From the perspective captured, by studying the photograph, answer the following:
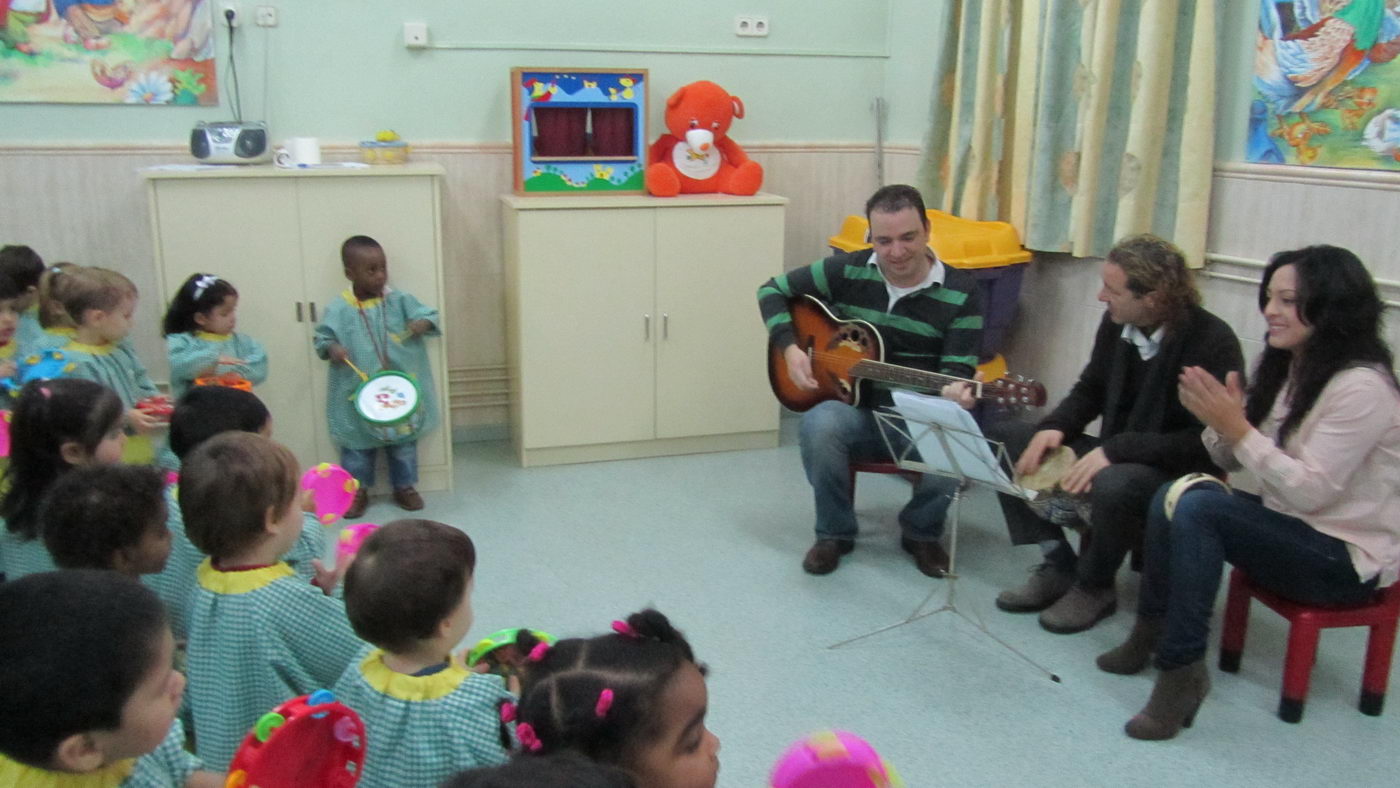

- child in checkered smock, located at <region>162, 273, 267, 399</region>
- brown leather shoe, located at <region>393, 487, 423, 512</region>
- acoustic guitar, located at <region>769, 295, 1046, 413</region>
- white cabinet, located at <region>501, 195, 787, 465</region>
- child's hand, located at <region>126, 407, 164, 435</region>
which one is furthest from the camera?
white cabinet, located at <region>501, 195, 787, 465</region>

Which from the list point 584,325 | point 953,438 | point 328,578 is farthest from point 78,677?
point 584,325

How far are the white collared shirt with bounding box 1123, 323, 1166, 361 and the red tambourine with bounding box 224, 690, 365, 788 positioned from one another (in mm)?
2234

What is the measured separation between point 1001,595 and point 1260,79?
1585mm

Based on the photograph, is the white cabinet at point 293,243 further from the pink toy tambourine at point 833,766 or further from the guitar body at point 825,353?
the pink toy tambourine at point 833,766

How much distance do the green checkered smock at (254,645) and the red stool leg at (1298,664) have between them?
6.36 feet

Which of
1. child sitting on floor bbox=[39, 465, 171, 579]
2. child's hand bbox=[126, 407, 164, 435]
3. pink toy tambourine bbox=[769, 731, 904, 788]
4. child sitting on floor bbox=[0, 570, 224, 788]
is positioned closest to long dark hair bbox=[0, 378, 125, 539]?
child sitting on floor bbox=[39, 465, 171, 579]

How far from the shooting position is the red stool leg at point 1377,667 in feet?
8.07

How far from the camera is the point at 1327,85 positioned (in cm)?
292

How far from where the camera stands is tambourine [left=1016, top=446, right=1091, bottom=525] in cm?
284

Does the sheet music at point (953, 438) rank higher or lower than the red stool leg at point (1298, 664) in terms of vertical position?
higher

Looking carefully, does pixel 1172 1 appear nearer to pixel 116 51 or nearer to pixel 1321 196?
pixel 1321 196

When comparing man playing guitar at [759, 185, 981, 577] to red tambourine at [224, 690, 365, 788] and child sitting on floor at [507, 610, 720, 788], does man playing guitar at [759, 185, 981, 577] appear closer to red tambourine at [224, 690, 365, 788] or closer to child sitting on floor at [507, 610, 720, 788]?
child sitting on floor at [507, 610, 720, 788]

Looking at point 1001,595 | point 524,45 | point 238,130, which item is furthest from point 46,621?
point 524,45

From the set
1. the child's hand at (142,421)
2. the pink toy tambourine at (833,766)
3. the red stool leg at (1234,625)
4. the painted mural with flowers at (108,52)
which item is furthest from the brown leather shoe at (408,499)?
the pink toy tambourine at (833,766)
